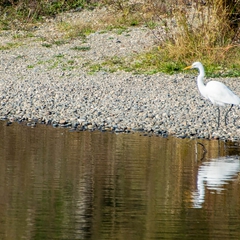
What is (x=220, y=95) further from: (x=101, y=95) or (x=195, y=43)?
(x=195, y=43)

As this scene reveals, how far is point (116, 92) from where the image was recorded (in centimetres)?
1498

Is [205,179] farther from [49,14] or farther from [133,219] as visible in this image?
[49,14]

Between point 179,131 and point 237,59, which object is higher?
point 237,59

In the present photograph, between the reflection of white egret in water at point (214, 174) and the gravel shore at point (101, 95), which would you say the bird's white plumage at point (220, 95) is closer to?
the gravel shore at point (101, 95)

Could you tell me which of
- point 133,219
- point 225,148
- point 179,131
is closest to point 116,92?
point 179,131

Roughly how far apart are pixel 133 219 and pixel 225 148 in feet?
14.2

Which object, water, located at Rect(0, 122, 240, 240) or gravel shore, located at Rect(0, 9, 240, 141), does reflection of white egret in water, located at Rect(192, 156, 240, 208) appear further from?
gravel shore, located at Rect(0, 9, 240, 141)

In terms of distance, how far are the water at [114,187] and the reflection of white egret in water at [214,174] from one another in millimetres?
12

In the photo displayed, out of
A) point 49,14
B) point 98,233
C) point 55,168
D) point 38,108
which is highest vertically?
point 49,14

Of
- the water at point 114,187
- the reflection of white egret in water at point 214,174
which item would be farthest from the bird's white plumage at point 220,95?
the reflection of white egret in water at point 214,174

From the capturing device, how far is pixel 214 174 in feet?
31.1

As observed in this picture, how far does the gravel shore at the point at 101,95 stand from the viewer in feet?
41.5

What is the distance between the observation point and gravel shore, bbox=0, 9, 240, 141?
41.5 ft

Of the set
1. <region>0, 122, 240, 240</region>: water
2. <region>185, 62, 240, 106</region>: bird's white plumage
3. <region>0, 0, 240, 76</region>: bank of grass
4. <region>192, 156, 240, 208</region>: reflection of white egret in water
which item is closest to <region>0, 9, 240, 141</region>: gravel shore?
<region>185, 62, 240, 106</region>: bird's white plumage
